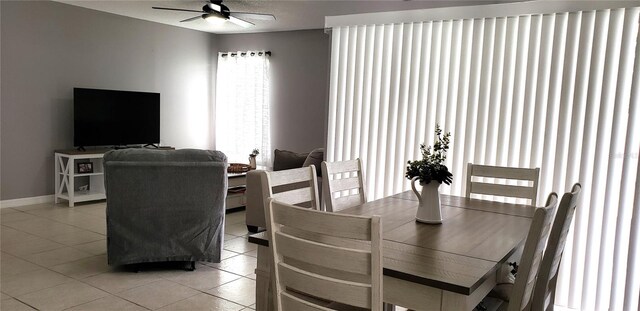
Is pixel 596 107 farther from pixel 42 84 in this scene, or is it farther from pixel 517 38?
pixel 42 84

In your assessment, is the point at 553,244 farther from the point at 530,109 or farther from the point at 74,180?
the point at 74,180

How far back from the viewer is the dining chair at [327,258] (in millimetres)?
1403

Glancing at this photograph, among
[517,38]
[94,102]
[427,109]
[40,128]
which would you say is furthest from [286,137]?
[517,38]

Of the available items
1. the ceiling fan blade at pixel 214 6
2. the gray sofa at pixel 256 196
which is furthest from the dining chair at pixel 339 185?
the ceiling fan blade at pixel 214 6

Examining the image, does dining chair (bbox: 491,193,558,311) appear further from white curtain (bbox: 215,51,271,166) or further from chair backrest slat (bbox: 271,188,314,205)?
white curtain (bbox: 215,51,271,166)

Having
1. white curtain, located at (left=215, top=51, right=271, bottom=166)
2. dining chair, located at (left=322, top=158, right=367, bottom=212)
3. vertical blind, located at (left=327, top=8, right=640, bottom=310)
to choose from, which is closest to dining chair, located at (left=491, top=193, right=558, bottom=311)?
dining chair, located at (left=322, top=158, right=367, bottom=212)

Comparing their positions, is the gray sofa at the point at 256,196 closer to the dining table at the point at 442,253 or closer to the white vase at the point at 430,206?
the dining table at the point at 442,253

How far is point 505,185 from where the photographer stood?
2.99m

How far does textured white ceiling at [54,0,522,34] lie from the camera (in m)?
4.99

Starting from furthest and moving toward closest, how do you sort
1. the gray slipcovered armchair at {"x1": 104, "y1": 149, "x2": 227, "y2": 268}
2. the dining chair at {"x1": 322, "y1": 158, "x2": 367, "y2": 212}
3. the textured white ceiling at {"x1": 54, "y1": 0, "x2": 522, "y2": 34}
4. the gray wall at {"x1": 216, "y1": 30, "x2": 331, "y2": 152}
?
the gray wall at {"x1": 216, "y1": 30, "x2": 331, "y2": 152}
the textured white ceiling at {"x1": 54, "y1": 0, "x2": 522, "y2": 34}
the gray slipcovered armchair at {"x1": 104, "y1": 149, "x2": 227, "y2": 268}
the dining chair at {"x1": 322, "y1": 158, "x2": 367, "y2": 212}

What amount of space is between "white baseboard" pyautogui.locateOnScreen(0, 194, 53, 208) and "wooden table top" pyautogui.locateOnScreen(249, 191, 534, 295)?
4987 millimetres

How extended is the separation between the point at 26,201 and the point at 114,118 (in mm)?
1473

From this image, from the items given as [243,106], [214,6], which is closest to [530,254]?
[214,6]

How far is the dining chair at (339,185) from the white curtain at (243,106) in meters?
4.63
